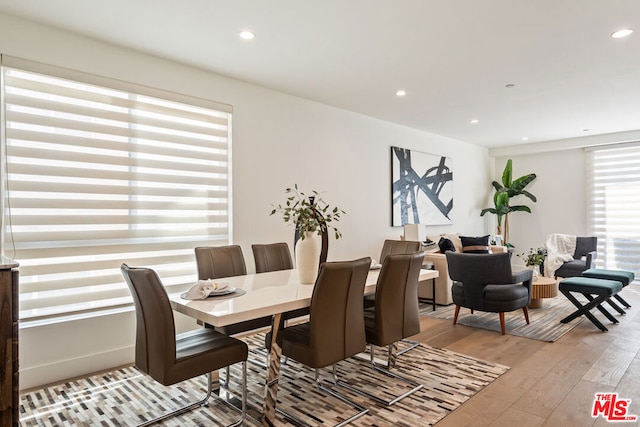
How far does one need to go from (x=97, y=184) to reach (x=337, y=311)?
2.31m

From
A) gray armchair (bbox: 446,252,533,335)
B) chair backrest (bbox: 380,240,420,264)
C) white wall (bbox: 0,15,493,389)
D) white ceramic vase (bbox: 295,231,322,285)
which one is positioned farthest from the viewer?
gray armchair (bbox: 446,252,533,335)

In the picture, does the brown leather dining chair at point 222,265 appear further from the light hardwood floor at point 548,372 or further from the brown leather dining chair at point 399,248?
the light hardwood floor at point 548,372

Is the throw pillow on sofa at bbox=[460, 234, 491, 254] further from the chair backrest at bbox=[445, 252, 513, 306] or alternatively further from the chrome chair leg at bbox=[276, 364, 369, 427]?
the chrome chair leg at bbox=[276, 364, 369, 427]

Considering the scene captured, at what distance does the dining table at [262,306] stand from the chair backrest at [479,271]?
5.47 ft

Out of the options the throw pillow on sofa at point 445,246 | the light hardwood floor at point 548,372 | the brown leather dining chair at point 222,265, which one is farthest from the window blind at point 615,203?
the brown leather dining chair at point 222,265

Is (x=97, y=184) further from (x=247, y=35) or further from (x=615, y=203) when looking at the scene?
(x=615, y=203)

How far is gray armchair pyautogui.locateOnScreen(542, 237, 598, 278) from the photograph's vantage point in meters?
6.02

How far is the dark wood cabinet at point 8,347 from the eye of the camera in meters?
1.69

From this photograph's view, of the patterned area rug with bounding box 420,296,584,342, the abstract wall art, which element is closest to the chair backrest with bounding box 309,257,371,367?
the patterned area rug with bounding box 420,296,584,342

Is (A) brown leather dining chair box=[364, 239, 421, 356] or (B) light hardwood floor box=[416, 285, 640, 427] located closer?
(B) light hardwood floor box=[416, 285, 640, 427]

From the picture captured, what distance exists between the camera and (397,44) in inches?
127

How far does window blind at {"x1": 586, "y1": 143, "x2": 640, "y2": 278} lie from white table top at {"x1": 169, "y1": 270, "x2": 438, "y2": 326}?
6.36 metres

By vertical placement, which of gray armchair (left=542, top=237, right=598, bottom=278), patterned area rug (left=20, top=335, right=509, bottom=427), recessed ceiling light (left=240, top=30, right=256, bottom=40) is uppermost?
recessed ceiling light (left=240, top=30, right=256, bottom=40)

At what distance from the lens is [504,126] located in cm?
632
